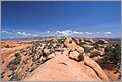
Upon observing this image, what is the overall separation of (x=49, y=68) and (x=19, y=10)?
91.3 inches

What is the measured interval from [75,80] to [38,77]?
62cm

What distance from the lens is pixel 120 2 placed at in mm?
3943

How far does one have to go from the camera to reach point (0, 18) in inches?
154

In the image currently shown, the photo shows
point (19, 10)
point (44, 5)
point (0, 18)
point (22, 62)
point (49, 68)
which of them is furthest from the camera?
point (22, 62)

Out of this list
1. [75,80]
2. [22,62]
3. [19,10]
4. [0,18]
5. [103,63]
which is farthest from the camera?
[103,63]

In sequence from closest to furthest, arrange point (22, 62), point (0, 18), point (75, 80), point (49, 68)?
point (0, 18) < point (75, 80) < point (49, 68) < point (22, 62)

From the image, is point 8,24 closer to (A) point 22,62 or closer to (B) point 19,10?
(B) point 19,10

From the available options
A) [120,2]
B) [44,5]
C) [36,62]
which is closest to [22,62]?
[36,62]

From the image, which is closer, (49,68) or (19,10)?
(49,68)

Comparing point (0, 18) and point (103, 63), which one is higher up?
point (0, 18)

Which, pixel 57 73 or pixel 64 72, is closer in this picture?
pixel 57 73

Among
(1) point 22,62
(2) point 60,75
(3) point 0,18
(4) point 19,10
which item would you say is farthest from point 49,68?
(1) point 22,62

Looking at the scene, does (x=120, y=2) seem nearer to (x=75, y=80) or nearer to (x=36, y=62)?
(x=75, y=80)

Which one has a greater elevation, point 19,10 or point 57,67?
point 19,10
